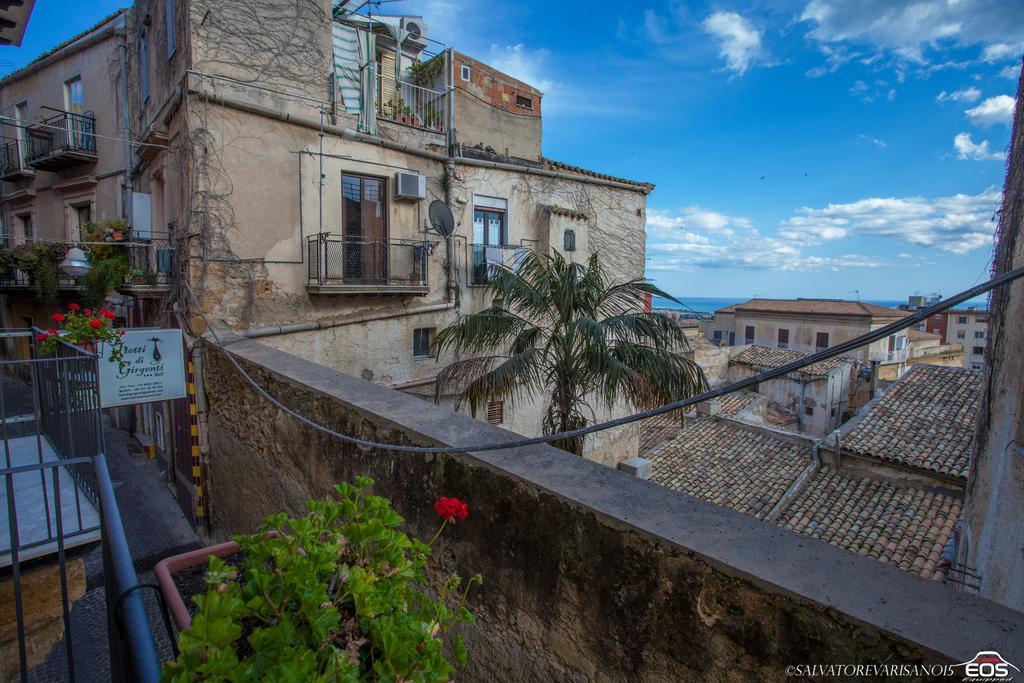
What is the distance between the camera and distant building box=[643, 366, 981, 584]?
36.3 feet

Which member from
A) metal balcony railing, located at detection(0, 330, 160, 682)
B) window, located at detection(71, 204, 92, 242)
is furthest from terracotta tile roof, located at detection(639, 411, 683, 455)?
window, located at detection(71, 204, 92, 242)

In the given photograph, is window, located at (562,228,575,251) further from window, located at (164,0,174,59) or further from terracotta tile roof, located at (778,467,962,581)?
window, located at (164,0,174,59)

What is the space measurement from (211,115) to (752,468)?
1473cm

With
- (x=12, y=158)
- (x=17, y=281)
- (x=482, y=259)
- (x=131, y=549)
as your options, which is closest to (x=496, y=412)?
(x=482, y=259)

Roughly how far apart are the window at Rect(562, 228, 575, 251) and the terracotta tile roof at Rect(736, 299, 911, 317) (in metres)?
38.3

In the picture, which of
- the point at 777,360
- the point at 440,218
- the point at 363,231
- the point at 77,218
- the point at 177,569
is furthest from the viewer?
the point at 777,360

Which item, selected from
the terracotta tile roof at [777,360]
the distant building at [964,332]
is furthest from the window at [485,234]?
the distant building at [964,332]

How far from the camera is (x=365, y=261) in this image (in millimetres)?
9719

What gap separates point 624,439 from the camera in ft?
46.1

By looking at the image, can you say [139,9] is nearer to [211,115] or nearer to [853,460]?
[211,115]

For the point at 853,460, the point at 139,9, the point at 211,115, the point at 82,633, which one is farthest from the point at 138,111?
the point at 853,460

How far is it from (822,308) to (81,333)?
4969cm

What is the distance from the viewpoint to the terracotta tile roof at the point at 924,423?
13.0 metres

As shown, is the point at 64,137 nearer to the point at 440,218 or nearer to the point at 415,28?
the point at 415,28
